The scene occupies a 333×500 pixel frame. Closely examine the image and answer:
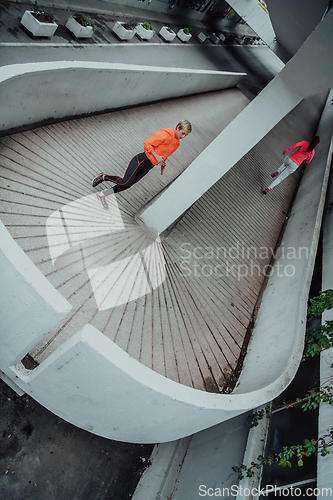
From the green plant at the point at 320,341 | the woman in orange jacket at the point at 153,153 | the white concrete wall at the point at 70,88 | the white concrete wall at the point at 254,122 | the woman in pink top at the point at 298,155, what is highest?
the white concrete wall at the point at 70,88

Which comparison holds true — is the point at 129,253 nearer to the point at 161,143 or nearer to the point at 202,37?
the point at 161,143

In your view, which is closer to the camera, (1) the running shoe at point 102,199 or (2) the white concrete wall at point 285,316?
(2) the white concrete wall at point 285,316

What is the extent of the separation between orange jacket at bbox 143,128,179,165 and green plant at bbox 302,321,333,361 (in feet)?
10.7

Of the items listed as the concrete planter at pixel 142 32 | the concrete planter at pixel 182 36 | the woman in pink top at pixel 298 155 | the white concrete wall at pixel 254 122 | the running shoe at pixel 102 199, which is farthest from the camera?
the concrete planter at pixel 182 36

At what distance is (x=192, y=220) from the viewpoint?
6559mm

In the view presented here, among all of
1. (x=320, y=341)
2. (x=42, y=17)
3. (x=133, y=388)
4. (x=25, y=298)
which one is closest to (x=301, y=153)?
(x=320, y=341)

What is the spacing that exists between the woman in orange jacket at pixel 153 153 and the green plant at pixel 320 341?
324 cm

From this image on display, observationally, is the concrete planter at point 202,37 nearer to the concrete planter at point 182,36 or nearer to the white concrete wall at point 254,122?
the concrete planter at point 182,36

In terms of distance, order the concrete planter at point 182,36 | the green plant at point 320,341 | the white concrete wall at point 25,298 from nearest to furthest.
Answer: the white concrete wall at point 25,298, the green plant at point 320,341, the concrete planter at point 182,36

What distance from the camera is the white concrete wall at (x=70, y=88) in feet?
13.5

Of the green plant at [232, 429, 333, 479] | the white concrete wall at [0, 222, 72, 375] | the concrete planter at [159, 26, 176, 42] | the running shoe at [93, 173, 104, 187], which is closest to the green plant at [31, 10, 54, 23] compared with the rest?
the running shoe at [93, 173, 104, 187]

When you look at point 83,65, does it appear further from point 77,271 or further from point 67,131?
point 77,271

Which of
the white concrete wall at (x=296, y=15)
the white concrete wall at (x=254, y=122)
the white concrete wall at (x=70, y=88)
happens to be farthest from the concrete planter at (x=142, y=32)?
the white concrete wall at (x=254, y=122)

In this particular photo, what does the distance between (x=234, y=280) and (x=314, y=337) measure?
1793 mm
